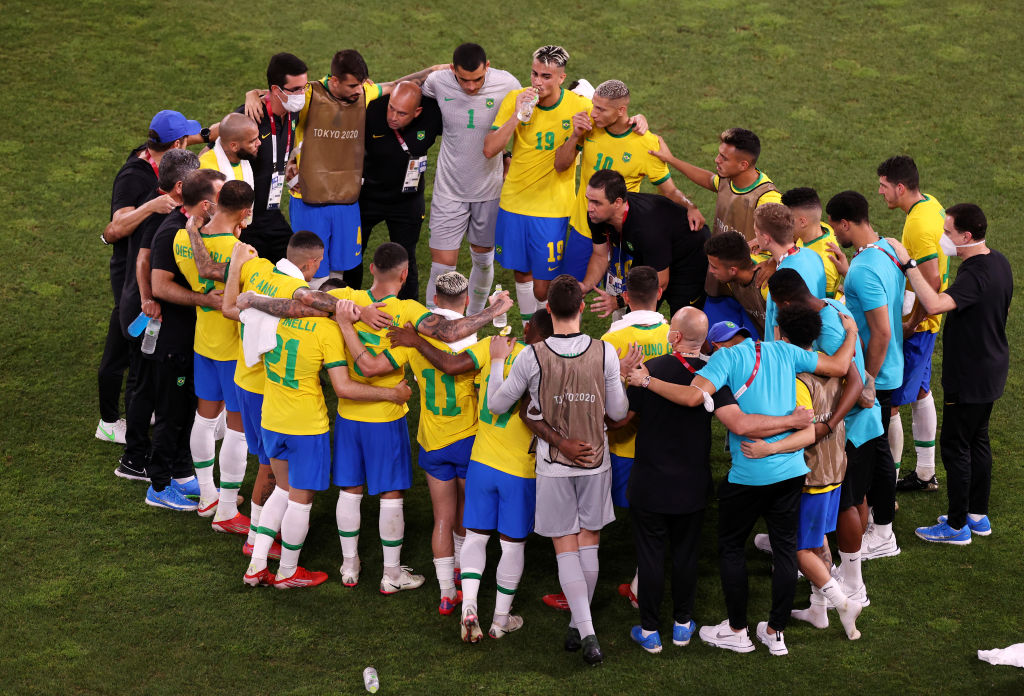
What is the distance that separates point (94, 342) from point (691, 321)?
218 inches

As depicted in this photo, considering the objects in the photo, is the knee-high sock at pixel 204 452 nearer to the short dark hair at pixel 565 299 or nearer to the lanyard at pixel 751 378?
the short dark hair at pixel 565 299

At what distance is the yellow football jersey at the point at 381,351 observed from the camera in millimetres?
5852

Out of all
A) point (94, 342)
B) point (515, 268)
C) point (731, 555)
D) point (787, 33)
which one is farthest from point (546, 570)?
point (787, 33)

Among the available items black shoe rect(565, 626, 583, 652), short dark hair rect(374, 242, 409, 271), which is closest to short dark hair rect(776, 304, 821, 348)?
black shoe rect(565, 626, 583, 652)

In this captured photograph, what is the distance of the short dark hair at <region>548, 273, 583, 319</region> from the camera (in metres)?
5.32

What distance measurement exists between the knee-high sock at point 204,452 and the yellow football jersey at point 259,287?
521mm

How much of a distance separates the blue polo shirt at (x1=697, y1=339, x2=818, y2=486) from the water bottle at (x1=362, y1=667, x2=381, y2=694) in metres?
2.08

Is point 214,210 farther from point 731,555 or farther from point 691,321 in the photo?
point 731,555

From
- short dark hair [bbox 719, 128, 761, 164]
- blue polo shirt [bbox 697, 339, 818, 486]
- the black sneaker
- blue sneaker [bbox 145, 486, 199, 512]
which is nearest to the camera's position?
blue polo shirt [bbox 697, 339, 818, 486]

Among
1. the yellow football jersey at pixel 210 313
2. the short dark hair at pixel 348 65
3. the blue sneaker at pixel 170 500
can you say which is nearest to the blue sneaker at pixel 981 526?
the yellow football jersey at pixel 210 313

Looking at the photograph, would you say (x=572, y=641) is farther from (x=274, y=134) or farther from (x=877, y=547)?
(x=274, y=134)

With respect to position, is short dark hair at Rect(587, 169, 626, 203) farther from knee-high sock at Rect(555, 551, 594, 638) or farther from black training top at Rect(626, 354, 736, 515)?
knee-high sock at Rect(555, 551, 594, 638)

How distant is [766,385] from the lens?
17.4 ft

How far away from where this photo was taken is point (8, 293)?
921cm
